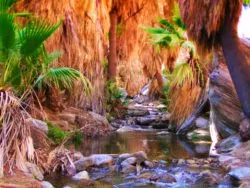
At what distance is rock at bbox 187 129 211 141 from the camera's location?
1352 centimetres

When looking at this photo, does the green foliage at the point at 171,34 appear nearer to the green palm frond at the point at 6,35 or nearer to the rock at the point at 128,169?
the rock at the point at 128,169

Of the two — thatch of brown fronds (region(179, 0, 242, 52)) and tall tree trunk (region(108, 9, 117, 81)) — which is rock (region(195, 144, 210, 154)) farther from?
tall tree trunk (region(108, 9, 117, 81))

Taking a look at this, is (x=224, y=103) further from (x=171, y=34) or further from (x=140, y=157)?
(x=171, y=34)

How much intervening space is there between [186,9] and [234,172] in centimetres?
452

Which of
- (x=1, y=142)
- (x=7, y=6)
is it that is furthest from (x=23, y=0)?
(x=1, y=142)

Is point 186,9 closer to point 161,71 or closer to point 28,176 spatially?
point 28,176

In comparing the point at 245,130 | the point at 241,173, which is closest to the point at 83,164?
the point at 241,173

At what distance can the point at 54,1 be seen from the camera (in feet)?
48.4

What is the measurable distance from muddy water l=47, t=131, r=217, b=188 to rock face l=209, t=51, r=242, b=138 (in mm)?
728

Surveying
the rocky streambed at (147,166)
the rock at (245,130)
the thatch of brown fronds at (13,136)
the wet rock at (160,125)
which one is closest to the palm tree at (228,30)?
the rock at (245,130)

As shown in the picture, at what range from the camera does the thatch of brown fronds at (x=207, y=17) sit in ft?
Answer: 31.9

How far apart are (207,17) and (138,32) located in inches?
513

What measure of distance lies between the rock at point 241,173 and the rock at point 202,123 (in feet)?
22.8

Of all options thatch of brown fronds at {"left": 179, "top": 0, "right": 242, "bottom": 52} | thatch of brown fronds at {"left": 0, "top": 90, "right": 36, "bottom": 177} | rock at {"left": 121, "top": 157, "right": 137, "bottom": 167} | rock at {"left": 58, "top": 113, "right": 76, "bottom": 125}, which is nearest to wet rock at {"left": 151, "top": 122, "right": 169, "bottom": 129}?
rock at {"left": 58, "top": 113, "right": 76, "bottom": 125}
